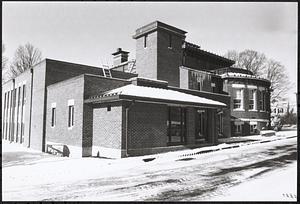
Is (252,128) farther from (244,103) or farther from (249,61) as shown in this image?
(249,61)

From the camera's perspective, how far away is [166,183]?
7824 millimetres

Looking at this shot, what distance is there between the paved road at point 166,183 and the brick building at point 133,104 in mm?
3275

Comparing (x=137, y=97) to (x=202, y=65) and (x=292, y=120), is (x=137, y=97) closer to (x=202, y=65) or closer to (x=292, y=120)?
(x=202, y=65)

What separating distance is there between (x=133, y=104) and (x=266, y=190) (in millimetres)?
7936

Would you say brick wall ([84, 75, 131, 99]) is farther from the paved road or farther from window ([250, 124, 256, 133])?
window ([250, 124, 256, 133])

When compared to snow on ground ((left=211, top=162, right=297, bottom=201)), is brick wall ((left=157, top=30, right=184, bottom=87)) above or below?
above

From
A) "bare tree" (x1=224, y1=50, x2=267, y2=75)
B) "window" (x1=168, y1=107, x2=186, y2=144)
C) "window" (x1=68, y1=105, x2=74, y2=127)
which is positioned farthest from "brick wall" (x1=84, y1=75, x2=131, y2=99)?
"bare tree" (x1=224, y1=50, x2=267, y2=75)

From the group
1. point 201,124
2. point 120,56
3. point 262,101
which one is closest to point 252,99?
point 262,101

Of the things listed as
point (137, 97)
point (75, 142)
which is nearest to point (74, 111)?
point (75, 142)

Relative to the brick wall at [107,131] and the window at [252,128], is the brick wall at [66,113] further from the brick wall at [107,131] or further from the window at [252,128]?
the window at [252,128]

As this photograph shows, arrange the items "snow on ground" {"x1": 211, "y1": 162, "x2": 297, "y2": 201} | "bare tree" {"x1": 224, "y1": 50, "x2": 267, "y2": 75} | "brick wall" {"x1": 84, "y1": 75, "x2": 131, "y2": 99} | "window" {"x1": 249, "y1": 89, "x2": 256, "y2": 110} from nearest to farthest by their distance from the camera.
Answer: "snow on ground" {"x1": 211, "y1": 162, "x2": 297, "y2": 201}, "brick wall" {"x1": 84, "y1": 75, "x2": 131, "y2": 99}, "window" {"x1": 249, "y1": 89, "x2": 256, "y2": 110}, "bare tree" {"x1": 224, "y1": 50, "x2": 267, "y2": 75}

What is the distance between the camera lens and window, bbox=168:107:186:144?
658 inches

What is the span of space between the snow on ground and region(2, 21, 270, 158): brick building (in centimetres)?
692

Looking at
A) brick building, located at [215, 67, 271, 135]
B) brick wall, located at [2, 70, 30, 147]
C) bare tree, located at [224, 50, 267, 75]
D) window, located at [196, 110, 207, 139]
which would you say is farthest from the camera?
bare tree, located at [224, 50, 267, 75]
